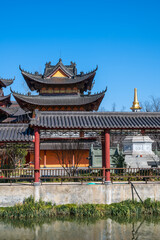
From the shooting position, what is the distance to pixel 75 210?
1428 centimetres

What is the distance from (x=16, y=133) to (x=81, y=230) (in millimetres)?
6782

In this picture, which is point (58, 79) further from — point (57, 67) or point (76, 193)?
point (76, 193)

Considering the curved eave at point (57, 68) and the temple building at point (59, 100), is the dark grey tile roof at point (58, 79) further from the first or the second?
the curved eave at point (57, 68)

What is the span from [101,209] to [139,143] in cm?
890

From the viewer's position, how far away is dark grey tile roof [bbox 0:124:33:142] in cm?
1567

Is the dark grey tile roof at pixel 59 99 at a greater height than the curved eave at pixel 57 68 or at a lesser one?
lesser

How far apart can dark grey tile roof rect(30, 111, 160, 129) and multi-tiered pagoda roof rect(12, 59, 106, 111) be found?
13.1 metres

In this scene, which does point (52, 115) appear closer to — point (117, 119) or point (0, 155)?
point (117, 119)

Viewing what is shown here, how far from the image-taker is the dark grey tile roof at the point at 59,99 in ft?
101

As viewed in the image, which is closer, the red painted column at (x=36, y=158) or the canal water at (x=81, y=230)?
the canal water at (x=81, y=230)

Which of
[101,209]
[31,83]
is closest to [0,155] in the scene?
[31,83]

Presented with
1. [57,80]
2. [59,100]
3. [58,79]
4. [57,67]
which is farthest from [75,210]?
[57,67]

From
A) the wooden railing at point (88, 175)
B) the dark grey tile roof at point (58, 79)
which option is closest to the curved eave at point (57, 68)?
the dark grey tile roof at point (58, 79)

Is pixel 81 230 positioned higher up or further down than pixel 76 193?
further down
